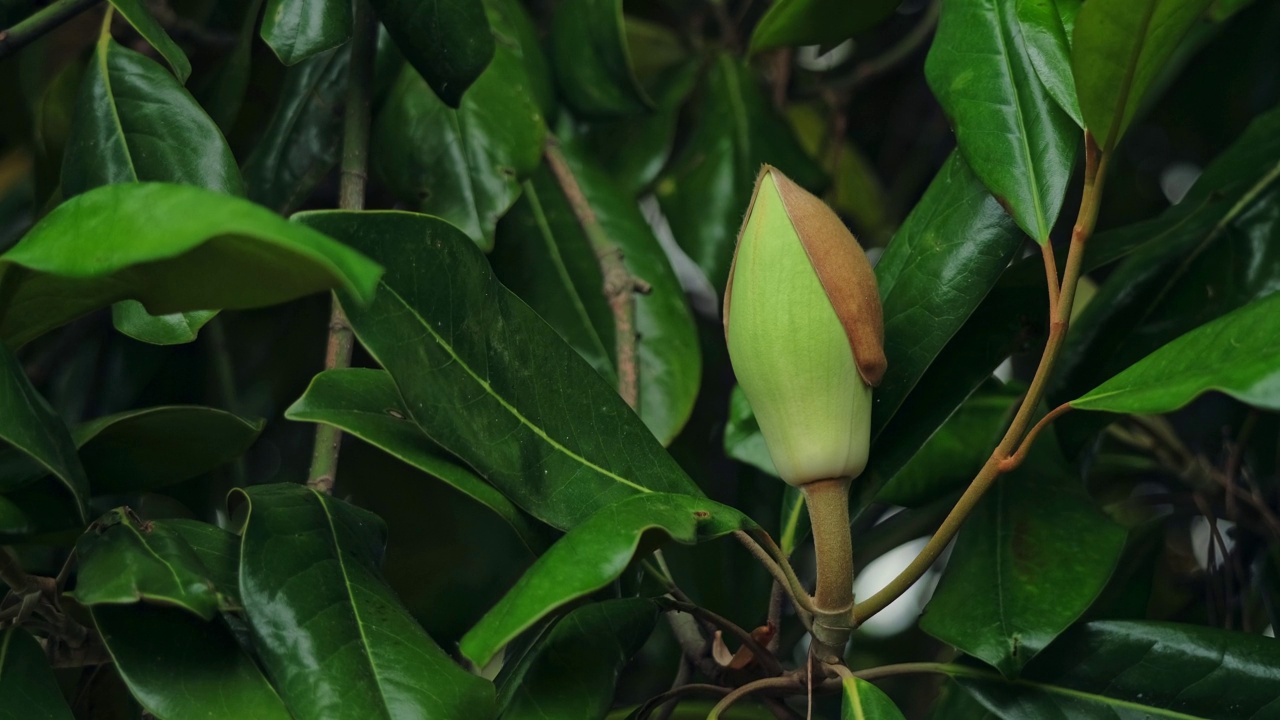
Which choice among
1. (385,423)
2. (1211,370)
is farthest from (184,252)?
(1211,370)

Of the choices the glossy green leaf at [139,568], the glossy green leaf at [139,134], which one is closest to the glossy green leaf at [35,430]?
the glossy green leaf at [139,568]

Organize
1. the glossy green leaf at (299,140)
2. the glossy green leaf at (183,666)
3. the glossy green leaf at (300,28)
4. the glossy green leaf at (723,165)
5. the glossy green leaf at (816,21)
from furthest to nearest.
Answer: the glossy green leaf at (723,165) → the glossy green leaf at (299,140) → the glossy green leaf at (816,21) → the glossy green leaf at (300,28) → the glossy green leaf at (183,666)

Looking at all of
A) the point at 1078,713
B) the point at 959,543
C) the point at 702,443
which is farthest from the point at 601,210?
the point at 1078,713

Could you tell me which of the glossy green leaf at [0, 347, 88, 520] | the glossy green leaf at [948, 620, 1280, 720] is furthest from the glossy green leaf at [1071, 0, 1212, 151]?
the glossy green leaf at [0, 347, 88, 520]

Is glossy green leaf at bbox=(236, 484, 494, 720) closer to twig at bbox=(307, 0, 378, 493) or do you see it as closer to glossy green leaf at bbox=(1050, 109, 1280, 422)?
twig at bbox=(307, 0, 378, 493)

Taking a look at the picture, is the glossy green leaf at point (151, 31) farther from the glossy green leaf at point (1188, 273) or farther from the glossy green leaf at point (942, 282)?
the glossy green leaf at point (1188, 273)

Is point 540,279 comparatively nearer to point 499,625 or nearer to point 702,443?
point 702,443
